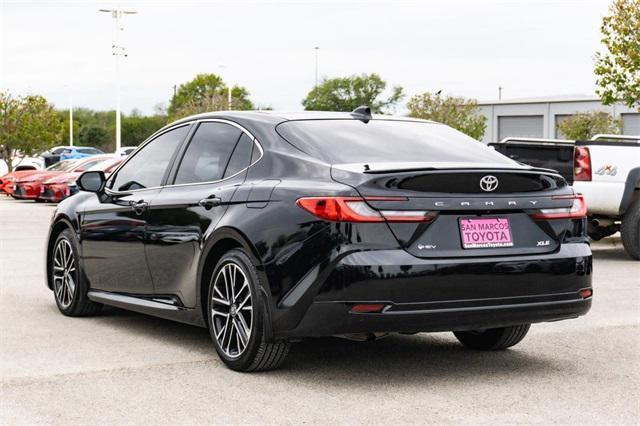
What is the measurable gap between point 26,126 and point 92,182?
43.8m

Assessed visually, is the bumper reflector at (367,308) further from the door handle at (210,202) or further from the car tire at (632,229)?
the car tire at (632,229)

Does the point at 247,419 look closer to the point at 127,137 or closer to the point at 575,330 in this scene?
the point at 575,330

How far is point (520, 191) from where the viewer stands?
6254mm

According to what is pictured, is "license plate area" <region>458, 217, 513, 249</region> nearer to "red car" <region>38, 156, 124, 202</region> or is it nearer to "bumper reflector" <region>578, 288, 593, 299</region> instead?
"bumper reflector" <region>578, 288, 593, 299</region>

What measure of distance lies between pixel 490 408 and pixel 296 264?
4.26 ft

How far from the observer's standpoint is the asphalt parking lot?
5434 millimetres

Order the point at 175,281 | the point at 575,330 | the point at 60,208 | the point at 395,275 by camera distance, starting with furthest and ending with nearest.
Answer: the point at 60,208 → the point at 575,330 → the point at 175,281 → the point at 395,275

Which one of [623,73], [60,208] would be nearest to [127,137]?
[623,73]

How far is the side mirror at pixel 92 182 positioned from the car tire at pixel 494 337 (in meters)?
3.09

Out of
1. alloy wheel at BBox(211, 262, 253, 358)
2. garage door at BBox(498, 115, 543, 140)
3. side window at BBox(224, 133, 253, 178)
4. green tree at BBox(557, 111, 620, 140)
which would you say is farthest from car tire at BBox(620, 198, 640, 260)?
garage door at BBox(498, 115, 543, 140)

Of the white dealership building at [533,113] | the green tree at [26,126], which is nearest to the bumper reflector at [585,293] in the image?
the green tree at [26,126]

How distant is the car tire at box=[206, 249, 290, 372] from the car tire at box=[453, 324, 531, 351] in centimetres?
158

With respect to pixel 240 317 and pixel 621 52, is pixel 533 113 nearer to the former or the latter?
pixel 621 52

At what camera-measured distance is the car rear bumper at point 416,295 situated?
18.9 feet
